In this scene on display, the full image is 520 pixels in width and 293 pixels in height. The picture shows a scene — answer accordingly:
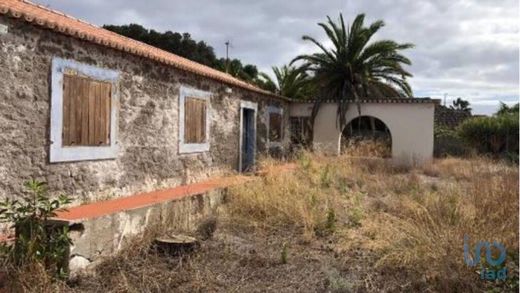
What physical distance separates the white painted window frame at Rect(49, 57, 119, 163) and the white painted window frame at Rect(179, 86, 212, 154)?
224cm

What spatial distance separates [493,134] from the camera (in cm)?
1992

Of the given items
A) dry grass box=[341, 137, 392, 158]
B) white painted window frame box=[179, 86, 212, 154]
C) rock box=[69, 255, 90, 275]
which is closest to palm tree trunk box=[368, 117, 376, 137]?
dry grass box=[341, 137, 392, 158]

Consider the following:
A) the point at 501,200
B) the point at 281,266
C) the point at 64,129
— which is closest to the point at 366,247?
the point at 281,266

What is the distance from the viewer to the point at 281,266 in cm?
530

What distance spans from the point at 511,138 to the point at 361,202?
46.4ft

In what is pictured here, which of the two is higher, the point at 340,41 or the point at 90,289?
the point at 340,41

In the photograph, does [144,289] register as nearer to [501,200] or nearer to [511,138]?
[501,200]

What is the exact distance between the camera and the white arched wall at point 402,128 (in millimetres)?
17203

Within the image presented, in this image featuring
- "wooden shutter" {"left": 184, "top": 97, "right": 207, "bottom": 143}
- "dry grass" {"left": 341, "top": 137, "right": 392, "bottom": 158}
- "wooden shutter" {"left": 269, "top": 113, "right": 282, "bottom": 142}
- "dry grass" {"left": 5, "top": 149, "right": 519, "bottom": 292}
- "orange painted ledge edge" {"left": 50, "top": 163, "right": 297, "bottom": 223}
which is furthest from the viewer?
"wooden shutter" {"left": 269, "top": 113, "right": 282, "bottom": 142}

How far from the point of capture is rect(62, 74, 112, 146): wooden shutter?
6684 millimetres

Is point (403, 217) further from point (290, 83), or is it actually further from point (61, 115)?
point (290, 83)

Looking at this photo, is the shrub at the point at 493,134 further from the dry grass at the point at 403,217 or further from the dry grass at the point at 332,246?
the dry grass at the point at 332,246

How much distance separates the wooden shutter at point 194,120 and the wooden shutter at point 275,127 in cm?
554

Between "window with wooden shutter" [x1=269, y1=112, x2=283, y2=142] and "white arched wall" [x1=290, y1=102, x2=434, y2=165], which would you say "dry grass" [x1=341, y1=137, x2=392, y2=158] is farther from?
"window with wooden shutter" [x1=269, y1=112, x2=283, y2=142]
